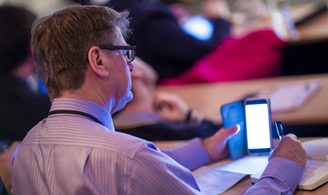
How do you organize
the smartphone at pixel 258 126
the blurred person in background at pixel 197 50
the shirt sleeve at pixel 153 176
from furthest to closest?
the blurred person in background at pixel 197 50
the smartphone at pixel 258 126
the shirt sleeve at pixel 153 176

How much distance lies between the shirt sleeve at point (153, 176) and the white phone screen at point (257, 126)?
1.48ft

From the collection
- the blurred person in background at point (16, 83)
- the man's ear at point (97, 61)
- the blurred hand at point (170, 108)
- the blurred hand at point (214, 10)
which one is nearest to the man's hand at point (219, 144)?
the man's ear at point (97, 61)

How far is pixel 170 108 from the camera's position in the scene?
167cm

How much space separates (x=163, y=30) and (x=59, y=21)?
1.72 metres

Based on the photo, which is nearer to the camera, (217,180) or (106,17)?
(106,17)

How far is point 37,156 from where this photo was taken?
0.62 meters

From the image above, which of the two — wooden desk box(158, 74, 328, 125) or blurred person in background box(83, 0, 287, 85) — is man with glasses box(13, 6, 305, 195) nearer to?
wooden desk box(158, 74, 328, 125)

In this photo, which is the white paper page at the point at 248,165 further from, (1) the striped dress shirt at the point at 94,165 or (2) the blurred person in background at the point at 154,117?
(2) the blurred person in background at the point at 154,117

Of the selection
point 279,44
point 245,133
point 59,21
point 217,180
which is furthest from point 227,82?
point 59,21

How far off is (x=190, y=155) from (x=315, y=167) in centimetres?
38

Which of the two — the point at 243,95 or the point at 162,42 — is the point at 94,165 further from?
the point at 162,42

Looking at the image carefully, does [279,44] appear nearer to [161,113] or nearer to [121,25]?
[161,113]

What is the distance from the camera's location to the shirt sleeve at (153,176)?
1.76ft

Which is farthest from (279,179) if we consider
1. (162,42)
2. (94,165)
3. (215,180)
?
(162,42)
